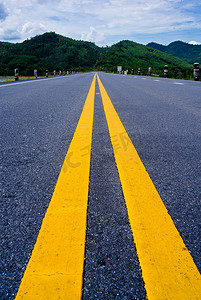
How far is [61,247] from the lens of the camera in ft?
2.64

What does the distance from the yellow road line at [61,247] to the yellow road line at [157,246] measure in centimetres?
20

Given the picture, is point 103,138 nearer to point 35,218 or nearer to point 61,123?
point 61,123

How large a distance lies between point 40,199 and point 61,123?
178cm

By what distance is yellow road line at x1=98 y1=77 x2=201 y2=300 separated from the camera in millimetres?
661

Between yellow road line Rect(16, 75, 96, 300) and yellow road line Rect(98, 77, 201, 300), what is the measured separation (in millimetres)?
201

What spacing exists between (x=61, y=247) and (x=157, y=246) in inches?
12.9

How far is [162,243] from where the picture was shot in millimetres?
827

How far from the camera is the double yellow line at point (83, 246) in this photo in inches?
25.8

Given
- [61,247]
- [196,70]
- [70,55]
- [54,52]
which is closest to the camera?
[61,247]

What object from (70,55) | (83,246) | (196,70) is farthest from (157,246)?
(70,55)

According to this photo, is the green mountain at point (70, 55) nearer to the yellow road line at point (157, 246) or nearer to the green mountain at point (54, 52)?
the green mountain at point (54, 52)

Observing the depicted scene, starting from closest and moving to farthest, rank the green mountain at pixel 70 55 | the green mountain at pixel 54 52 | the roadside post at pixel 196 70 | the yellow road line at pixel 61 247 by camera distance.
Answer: the yellow road line at pixel 61 247, the roadside post at pixel 196 70, the green mountain at pixel 70 55, the green mountain at pixel 54 52

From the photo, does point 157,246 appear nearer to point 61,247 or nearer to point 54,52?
point 61,247

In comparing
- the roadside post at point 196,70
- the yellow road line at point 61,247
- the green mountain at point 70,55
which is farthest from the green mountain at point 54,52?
the yellow road line at point 61,247
